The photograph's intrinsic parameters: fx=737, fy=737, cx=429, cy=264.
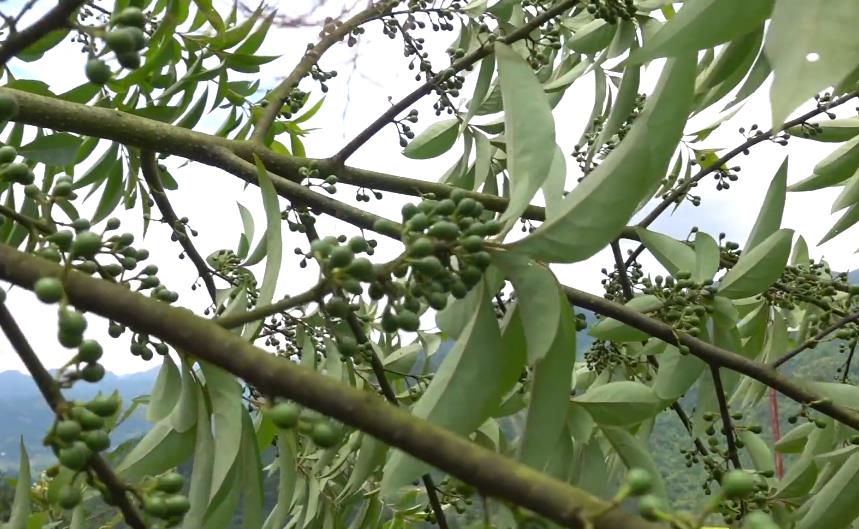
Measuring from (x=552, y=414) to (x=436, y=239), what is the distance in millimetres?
202

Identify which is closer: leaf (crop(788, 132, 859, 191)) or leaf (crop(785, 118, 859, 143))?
leaf (crop(788, 132, 859, 191))

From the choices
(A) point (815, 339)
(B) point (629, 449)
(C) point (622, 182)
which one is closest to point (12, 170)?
(C) point (622, 182)

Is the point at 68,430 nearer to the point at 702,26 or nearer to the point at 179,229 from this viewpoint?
the point at 702,26

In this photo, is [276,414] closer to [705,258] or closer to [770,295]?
[705,258]

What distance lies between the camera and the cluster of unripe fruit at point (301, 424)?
0.46 metres

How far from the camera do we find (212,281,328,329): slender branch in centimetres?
46

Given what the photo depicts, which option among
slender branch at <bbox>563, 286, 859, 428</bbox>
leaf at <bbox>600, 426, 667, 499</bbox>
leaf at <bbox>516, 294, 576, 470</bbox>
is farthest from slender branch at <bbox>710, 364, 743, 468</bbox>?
leaf at <bbox>516, 294, 576, 470</bbox>

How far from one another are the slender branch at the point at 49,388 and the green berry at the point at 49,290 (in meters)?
0.07

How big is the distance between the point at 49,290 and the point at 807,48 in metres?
0.45

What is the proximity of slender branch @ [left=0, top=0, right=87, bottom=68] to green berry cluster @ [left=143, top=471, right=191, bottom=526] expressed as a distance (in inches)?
12.6

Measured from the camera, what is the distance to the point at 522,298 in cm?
58

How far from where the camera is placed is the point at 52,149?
1.01 meters

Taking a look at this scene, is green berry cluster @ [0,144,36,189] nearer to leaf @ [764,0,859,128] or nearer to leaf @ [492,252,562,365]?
leaf @ [492,252,562,365]

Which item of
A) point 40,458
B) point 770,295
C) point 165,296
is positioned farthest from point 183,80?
point 40,458
